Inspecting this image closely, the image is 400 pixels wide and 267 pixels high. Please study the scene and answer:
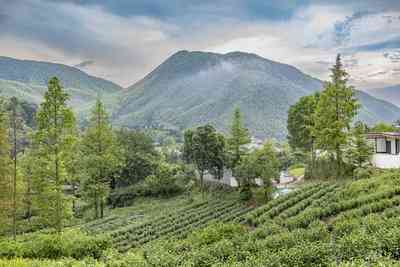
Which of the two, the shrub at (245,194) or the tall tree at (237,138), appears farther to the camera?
the tall tree at (237,138)

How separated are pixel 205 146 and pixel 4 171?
79.9 ft

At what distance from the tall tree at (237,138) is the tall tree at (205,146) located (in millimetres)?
1670

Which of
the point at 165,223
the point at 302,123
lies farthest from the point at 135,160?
the point at 302,123

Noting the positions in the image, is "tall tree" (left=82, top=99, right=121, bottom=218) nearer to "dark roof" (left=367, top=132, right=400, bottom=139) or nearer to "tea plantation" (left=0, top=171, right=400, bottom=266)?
"tea plantation" (left=0, top=171, right=400, bottom=266)

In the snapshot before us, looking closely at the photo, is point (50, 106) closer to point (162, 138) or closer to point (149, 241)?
point (149, 241)

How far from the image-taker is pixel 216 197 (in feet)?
142

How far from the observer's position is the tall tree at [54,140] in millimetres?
21828

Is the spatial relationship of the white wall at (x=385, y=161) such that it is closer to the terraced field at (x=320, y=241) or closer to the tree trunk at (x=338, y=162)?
the tree trunk at (x=338, y=162)

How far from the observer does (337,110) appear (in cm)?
2966

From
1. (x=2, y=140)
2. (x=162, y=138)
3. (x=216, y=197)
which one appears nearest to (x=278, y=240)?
(x=2, y=140)

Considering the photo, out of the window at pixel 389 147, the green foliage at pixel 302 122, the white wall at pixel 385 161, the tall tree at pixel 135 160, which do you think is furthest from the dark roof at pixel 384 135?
the tall tree at pixel 135 160

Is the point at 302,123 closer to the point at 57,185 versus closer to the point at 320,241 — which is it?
the point at 57,185

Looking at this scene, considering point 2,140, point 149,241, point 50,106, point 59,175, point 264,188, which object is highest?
point 50,106

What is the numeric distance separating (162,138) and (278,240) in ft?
519
